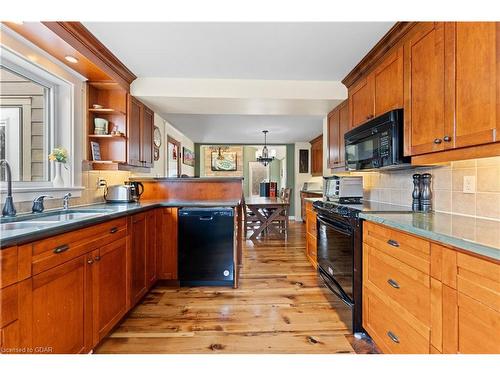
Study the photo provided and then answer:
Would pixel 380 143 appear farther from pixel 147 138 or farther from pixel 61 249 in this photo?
pixel 147 138

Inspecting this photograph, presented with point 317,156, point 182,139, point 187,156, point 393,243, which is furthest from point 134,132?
point 317,156

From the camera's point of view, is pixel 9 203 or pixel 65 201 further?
pixel 65 201

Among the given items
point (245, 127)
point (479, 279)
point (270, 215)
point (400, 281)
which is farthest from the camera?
point (245, 127)

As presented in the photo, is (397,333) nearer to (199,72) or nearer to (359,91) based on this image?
(359,91)

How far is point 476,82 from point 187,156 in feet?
21.0

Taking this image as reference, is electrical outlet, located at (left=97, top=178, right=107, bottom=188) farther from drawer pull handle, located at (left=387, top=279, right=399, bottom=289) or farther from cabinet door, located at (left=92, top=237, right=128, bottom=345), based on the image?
drawer pull handle, located at (left=387, top=279, right=399, bottom=289)

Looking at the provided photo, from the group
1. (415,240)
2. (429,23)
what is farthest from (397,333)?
(429,23)

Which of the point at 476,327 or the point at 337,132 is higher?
the point at 337,132

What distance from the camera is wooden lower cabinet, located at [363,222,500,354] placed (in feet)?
3.06

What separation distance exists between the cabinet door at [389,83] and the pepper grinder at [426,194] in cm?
58

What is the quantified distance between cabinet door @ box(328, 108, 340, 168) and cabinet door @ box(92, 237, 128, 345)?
2687 millimetres

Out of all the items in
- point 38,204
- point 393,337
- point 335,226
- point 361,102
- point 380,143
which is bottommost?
point 393,337

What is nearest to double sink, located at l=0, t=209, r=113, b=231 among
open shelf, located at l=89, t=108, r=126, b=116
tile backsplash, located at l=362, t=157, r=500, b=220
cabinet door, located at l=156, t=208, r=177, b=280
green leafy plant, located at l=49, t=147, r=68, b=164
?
green leafy plant, located at l=49, t=147, r=68, b=164

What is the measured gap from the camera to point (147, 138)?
339cm
